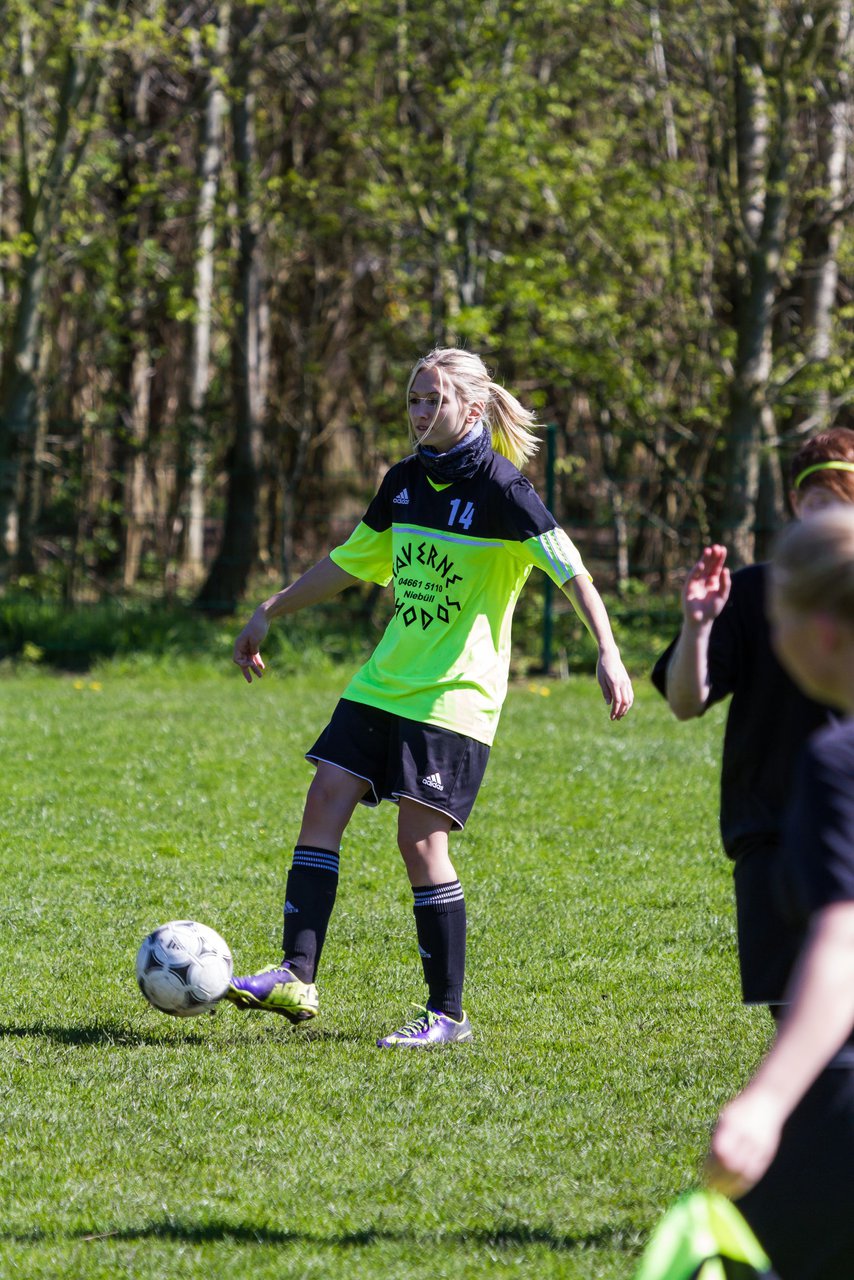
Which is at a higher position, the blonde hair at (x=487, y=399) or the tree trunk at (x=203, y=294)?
the tree trunk at (x=203, y=294)

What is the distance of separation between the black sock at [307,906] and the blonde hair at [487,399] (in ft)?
4.26

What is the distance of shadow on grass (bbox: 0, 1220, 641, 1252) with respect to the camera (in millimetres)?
Answer: 3070

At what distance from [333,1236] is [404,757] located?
156cm

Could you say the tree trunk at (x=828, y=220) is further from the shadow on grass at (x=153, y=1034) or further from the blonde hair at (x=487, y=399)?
the shadow on grass at (x=153, y=1034)

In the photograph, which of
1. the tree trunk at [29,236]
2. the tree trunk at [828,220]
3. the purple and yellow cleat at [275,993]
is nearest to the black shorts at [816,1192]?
the purple and yellow cleat at [275,993]

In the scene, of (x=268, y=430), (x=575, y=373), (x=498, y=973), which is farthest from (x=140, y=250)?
(x=498, y=973)

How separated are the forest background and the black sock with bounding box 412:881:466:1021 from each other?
926cm

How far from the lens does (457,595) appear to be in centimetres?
443

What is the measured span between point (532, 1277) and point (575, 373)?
13.9 metres

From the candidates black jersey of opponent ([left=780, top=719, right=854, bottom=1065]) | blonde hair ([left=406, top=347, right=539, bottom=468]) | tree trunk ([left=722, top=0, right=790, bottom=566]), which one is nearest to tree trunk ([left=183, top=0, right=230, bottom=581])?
tree trunk ([left=722, top=0, right=790, bottom=566])

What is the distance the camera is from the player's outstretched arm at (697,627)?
2.69 meters

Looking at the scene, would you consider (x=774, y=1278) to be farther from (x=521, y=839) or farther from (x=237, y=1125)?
(x=521, y=839)

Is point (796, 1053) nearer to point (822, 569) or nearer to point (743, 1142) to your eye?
point (743, 1142)

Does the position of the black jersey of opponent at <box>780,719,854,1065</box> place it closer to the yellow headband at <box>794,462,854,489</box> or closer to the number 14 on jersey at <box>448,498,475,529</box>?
the yellow headband at <box>794,462,854,489</box>
